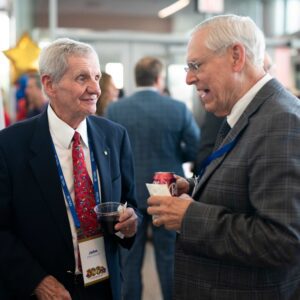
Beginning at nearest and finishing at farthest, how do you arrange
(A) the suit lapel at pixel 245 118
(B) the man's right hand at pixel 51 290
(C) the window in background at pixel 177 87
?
(A) the suit lapel at pixel 245 118, (B) the man's right hand at pixel 51 290, (C) the window in background at pixel 177 87

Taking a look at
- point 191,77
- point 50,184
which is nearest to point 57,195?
point 50,184

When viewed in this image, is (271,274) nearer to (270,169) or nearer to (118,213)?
(270,169)

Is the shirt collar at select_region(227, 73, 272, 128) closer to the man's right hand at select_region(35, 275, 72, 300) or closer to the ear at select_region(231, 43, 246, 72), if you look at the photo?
the ear at select_region(231, 43, 246, 72)

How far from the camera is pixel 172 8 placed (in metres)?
11.5

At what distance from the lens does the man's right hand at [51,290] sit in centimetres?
168

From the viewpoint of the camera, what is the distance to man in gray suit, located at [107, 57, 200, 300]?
3.48 metres

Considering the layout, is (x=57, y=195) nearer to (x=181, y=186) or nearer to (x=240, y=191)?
(x=181, y=186)

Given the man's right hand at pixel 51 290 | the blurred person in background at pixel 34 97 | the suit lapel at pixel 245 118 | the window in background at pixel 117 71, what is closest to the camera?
the suit lapel at pixel 245 118

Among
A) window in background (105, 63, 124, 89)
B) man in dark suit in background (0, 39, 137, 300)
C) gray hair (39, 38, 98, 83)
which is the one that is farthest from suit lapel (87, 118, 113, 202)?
window in background (105, 63, 124, 89)

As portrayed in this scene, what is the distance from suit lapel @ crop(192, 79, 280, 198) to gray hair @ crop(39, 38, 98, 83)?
2.19 feet

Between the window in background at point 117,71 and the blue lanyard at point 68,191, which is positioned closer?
the blue lanyard at point 68,191

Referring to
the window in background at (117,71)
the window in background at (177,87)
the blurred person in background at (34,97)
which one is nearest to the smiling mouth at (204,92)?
the blurred person in background at (34,97)

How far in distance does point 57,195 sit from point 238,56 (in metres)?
0.79

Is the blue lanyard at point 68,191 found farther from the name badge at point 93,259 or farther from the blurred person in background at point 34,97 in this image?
the blurred person in background at point 34,97
